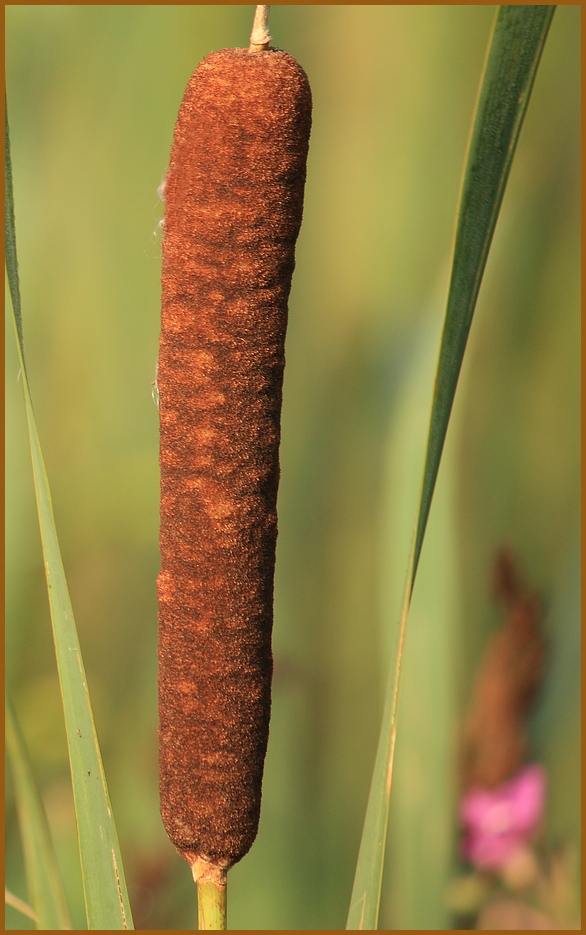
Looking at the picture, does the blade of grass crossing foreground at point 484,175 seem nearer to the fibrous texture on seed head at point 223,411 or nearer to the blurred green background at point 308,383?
the fibrous texture on seed head at point 223,411

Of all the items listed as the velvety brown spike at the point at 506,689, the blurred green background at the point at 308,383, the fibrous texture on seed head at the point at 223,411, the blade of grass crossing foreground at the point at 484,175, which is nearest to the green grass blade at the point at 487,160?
the blade of grass crossing foreground at the point at 484,175

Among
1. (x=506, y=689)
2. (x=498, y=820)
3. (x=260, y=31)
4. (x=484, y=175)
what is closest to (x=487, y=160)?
(x=484, y=175)

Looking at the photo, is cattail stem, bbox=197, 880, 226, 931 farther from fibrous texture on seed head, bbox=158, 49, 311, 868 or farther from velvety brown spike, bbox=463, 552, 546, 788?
velvety brown spike, bbox=463, 552, 546, 788

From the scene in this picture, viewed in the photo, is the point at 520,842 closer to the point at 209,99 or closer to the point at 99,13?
the point at 209,99

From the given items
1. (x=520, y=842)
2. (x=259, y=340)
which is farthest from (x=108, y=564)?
(x=259, y=340)

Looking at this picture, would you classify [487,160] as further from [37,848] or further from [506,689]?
[506,689]

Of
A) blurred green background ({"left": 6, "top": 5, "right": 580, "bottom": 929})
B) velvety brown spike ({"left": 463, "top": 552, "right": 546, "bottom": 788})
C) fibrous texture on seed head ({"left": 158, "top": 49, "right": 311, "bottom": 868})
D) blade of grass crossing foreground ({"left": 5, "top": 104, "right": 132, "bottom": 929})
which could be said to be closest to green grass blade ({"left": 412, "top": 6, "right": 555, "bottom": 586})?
fibrous texture on seed head ({"left": 158, "top": 49, "right": 311, "bottom": 868})

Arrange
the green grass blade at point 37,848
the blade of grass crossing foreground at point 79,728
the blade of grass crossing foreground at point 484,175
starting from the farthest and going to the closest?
the green grass blade at point 37,848, the blade of grass crossing foreground at point 79,728, the blade of grass crossing foreground at point 484,175
